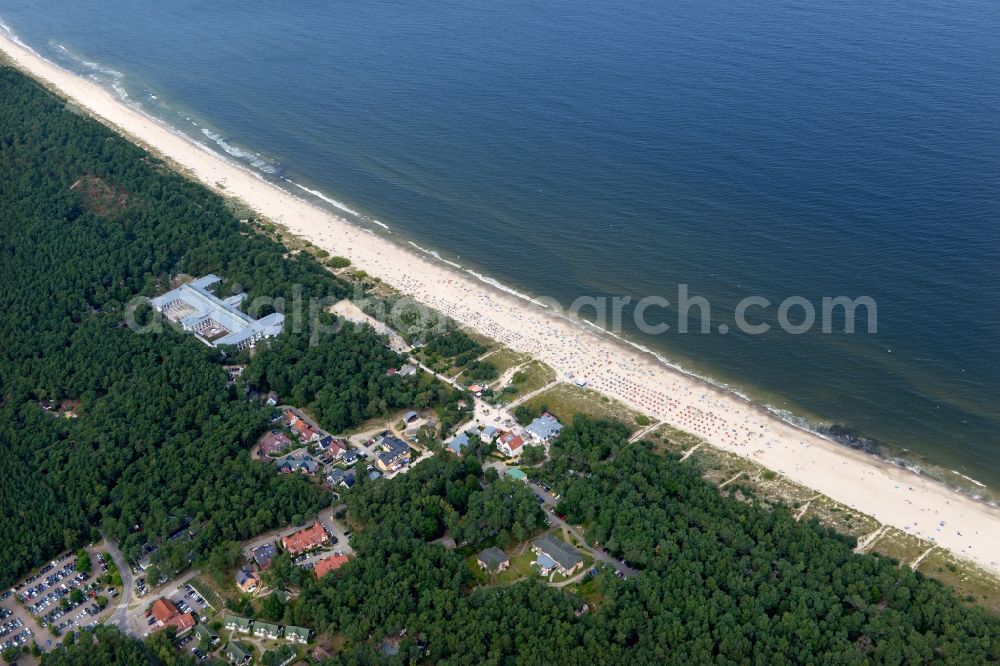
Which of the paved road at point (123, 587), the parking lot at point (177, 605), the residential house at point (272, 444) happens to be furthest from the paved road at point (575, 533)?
the paved road at point (123, 587)

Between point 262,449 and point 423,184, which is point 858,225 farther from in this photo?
point 262,449

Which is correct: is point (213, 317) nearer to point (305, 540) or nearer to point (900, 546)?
point (305, 540)

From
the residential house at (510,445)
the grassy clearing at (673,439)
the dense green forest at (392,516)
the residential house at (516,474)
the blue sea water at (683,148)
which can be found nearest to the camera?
the dense green forest at (392,516)

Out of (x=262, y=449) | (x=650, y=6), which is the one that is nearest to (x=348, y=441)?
(x=262, y=449)

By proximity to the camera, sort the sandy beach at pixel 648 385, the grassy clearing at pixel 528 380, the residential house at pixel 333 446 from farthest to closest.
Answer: the grassy clearing at pixel 528 380, the residential house at pixel 333 446, the sandy beach at pixel 648 385

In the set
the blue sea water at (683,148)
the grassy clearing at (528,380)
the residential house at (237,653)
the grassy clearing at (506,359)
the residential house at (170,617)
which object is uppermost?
the blue sea water at (683,148)

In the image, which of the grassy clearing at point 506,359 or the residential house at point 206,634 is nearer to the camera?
the residential house at point 206,634

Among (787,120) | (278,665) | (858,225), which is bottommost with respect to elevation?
(278,665)

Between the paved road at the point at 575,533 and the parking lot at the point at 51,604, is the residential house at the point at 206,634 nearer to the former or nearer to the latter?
the parking lot at the point at 51,604
